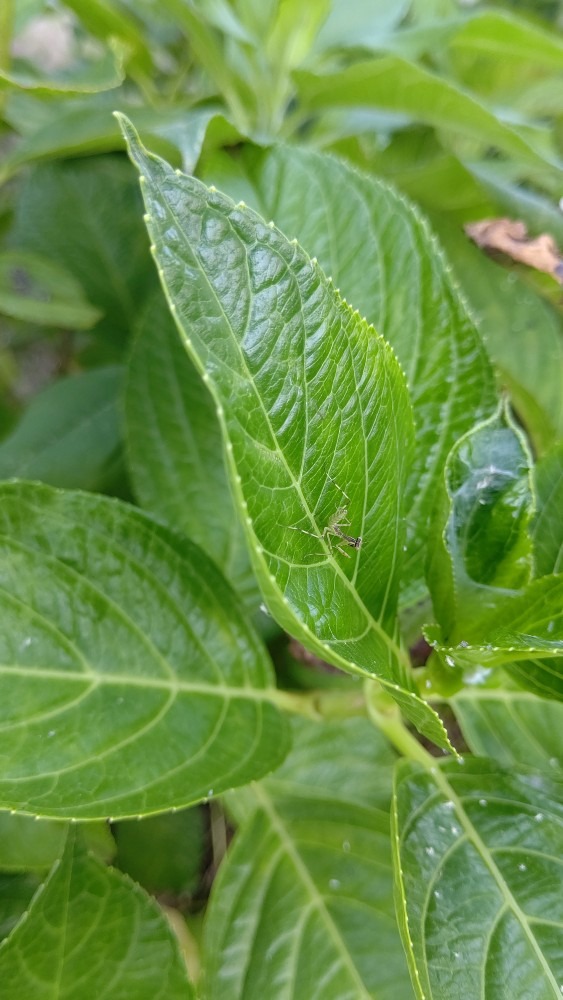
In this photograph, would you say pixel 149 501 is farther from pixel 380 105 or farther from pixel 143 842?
pixel 380 105

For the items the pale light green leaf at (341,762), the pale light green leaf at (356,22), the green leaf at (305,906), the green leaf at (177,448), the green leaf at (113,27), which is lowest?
the green leaf at (305,906)

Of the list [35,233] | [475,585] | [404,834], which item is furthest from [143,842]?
[35,233]

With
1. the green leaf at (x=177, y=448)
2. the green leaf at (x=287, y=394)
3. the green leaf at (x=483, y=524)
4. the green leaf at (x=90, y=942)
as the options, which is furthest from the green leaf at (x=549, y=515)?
the green leaf at (x=90, y=942)

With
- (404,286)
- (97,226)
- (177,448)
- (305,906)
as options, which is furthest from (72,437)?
(305,906)

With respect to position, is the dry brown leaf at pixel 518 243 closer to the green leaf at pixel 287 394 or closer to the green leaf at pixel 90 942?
the green leaf at pixel 287 394

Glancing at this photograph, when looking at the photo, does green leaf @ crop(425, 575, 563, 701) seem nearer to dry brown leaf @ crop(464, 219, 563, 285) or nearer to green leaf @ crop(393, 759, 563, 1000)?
green leaf @ crop(393, 759, 563, 1000)

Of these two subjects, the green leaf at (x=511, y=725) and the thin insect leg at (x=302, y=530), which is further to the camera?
the green leaf at (x=511, y=725)
